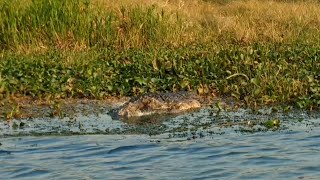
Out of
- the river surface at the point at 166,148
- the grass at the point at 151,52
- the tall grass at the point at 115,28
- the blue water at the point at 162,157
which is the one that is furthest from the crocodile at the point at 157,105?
the tall grass at the point at 115,28

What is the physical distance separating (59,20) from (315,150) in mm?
7147

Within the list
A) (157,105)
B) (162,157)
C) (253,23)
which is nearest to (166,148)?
(162,157)

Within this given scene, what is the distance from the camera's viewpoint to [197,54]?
12.6 m

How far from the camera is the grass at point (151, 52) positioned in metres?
10.8

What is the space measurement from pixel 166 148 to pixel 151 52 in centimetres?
494

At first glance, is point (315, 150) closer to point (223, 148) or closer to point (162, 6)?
point (223, 148)

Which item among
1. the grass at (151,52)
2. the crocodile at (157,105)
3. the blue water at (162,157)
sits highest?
the grass at (151,52)

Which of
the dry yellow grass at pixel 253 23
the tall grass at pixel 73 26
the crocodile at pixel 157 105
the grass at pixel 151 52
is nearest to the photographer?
the crocodile at pixel 157 105

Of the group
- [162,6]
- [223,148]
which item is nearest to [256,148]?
[223,148]

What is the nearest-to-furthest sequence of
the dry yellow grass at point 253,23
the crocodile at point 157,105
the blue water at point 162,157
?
the blue water at point 162,157
the crocodile at point 157,105
the dry yellow grass at point 253,23

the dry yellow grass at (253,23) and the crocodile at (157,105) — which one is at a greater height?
the dry yellow grass at (253,23)

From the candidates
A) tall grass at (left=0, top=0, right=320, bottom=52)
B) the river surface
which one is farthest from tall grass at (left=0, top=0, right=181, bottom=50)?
the river surface

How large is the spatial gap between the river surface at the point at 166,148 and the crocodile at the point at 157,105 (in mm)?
214

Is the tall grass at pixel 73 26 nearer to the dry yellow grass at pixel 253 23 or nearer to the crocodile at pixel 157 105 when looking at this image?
the dry yellow grass at pixel 253 23
